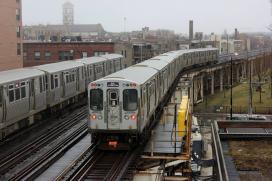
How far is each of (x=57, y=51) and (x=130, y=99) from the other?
4899cm

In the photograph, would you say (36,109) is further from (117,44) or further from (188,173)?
(117,44)

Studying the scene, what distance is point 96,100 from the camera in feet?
61.3

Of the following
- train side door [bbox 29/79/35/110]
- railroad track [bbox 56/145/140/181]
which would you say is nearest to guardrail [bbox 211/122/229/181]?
railroad track [bbox 56/145/140/181]

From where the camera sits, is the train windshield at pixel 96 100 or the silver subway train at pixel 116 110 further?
the train windshield at pixel 96 100

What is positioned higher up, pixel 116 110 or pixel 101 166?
pixel 116 110

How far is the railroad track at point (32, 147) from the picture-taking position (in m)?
17.6

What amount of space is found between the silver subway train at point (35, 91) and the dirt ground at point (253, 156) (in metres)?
9.35

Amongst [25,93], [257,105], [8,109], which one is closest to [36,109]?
[25,93]

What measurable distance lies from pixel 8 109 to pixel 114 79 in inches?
208

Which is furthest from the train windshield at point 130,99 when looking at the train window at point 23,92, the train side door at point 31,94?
the train side door at point 31,94

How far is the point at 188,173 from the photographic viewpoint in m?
19.4

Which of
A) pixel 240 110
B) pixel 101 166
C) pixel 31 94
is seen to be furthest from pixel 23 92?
pixel 240 110

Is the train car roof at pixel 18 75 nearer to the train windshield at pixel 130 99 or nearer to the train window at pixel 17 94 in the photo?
the train window at pixel 17 94

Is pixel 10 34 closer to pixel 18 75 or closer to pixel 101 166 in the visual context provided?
pixel 18 75
